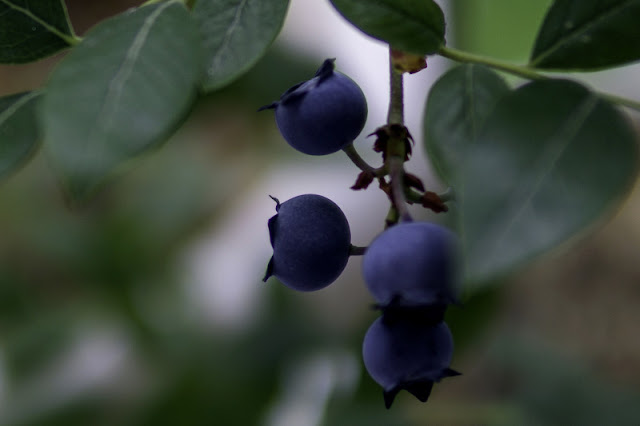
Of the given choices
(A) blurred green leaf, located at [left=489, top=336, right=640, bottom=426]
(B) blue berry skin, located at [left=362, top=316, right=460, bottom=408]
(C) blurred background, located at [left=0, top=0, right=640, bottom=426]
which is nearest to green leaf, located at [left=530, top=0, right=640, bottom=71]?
(B) blue berry skin, located at [left=362, top=316, right=460, bottom=408]

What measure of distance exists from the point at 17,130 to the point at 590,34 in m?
0.32

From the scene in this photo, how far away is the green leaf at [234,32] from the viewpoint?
1.20ft

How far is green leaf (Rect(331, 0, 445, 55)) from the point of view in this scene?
14.6 inches

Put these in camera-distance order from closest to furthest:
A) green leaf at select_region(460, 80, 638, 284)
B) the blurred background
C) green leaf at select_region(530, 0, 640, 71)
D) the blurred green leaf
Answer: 1. green leaf at select_region(460, 80, 638, 284)
2. green leaf at select_region(530, 0, 640, 71)
3. the blurred background
4. the blurred green leaf

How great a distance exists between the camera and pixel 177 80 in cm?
33

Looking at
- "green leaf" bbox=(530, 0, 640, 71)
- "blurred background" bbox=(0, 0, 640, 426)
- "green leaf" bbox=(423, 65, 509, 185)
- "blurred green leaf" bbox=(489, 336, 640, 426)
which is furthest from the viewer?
"blurred green leaf" bbox=(489, 336, 640, 426)

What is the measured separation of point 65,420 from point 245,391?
365 millimetres

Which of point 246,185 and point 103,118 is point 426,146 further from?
point 246,185

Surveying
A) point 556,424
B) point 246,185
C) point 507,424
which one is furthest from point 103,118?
point 246,185

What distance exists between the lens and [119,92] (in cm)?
31

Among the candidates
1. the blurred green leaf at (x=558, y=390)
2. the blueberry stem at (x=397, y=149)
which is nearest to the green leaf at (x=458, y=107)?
the blueberry stem at (x=397, y=149)

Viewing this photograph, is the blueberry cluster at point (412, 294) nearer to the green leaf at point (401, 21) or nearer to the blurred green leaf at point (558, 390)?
the green leaf at point (401, 21)

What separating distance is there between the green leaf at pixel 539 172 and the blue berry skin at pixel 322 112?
12 centimetres

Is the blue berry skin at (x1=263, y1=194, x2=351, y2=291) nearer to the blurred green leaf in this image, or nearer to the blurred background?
the blurred background
